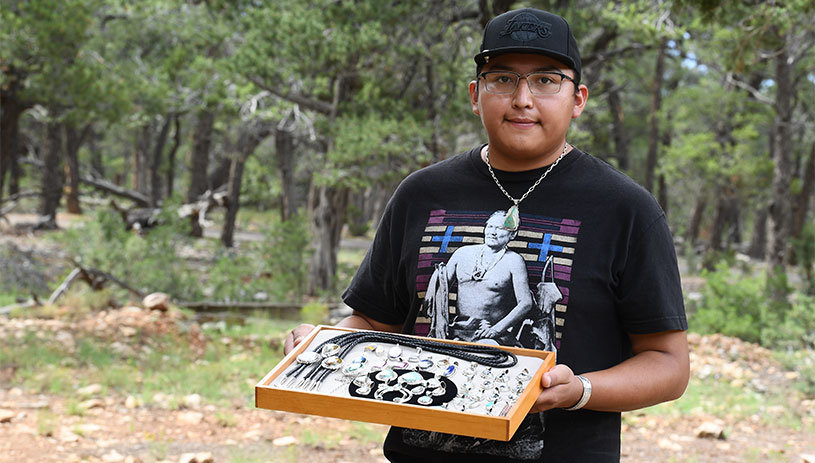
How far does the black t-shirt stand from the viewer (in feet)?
6.37

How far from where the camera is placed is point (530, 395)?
167cm

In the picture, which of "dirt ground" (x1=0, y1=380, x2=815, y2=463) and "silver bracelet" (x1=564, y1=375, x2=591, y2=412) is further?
"dirt ground" (x1=0, y1=380, x2=815, y2=463)

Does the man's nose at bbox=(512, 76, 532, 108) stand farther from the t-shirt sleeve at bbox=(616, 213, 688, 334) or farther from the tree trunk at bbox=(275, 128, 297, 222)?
the tree trunk at bbox=(275, 128, 297, 222)

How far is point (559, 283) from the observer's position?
1951mm

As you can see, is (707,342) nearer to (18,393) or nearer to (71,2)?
(18,393)

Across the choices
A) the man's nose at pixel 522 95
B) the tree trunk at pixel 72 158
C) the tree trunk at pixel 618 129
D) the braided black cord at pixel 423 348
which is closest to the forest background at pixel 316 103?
the tree trunk at pixel 618 129

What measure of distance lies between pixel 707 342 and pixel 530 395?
8.45m

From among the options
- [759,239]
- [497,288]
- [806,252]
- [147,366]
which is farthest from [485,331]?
[759,239]

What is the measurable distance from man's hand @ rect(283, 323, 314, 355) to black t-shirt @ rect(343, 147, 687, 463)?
12.2 inches

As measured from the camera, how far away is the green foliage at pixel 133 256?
12.1 m

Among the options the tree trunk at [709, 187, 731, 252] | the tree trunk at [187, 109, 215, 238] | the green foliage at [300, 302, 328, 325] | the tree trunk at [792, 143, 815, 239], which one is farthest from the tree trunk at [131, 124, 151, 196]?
the tree trunk at [792, 143, 815, 239]

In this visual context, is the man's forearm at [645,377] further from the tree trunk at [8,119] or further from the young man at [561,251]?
the tree trunk at [8,119]

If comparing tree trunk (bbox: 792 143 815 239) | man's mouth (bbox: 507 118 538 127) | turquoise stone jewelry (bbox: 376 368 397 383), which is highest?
man's mouth (bbox: 507 118 538 127)

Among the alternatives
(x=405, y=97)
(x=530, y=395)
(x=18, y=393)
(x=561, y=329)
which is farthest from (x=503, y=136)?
(x=405, y=97)
